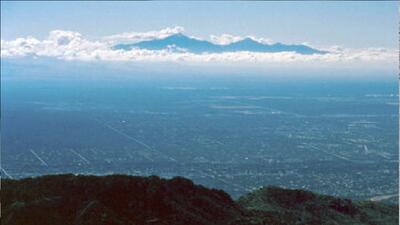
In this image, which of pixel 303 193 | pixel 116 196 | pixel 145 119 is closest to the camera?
pixel 116 196

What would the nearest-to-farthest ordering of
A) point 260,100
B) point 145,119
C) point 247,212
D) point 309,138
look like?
1. point 247,212
2. point 309,138
3. point 145,119
4. point 260,100

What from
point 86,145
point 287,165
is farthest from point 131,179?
point 86,145

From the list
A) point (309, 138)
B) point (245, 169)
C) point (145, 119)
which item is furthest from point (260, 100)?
point (245, 169)

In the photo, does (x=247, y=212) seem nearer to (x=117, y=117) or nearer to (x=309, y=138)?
(x=309, y=138)

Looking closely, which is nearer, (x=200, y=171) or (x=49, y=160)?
(x=200, y=171)

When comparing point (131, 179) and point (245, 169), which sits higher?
point (131, 179)

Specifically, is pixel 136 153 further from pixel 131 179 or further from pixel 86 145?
pixel 131 179
